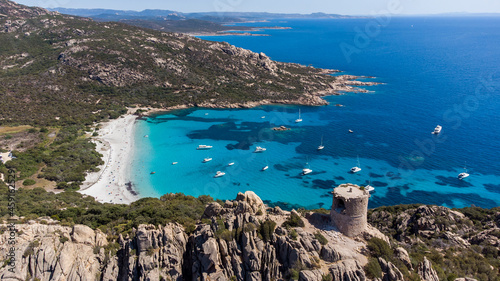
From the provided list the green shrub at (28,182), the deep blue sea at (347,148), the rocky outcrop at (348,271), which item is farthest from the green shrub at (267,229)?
the green shrub at (28,182)

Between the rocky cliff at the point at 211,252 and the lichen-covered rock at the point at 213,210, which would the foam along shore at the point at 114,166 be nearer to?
the rocky cliff at the point at 211,252

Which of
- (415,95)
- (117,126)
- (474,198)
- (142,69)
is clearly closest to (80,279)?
(474,198)

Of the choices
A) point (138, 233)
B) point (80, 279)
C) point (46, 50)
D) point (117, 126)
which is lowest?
point (117, 126)

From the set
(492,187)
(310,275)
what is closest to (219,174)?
(310,275)

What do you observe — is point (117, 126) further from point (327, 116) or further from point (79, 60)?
point (327, 116)

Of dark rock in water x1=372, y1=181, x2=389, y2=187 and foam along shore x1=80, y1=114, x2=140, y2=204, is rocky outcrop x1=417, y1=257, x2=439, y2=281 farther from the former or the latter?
foam along shore x1=80, y1=114, x2=140, y2=204
